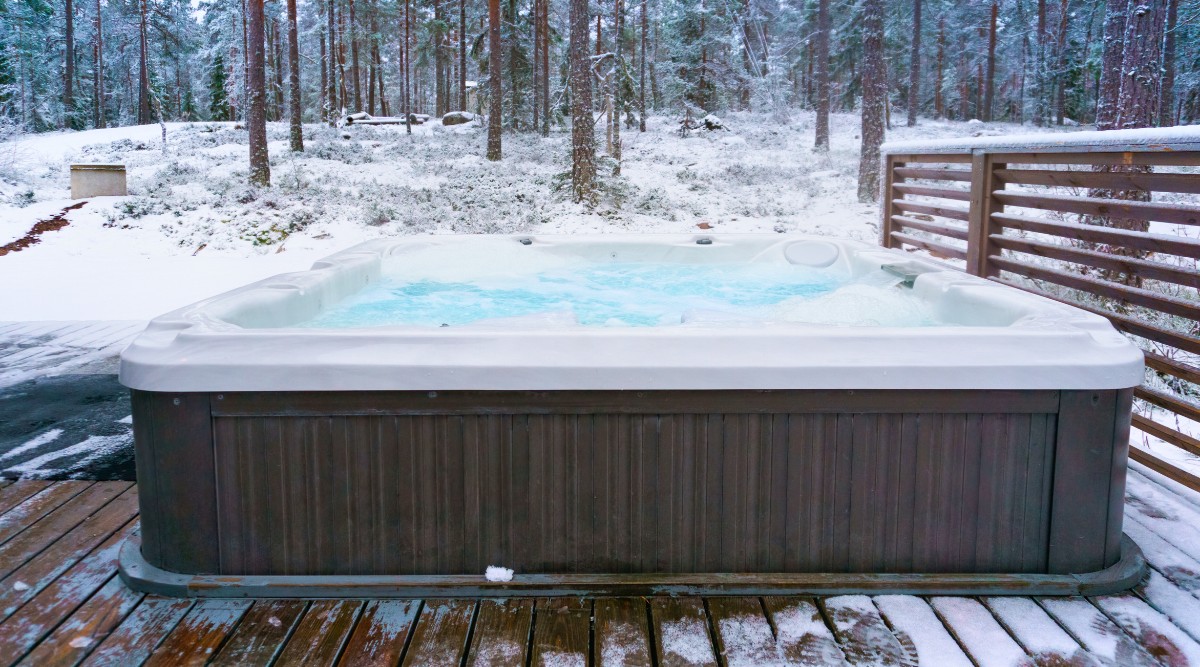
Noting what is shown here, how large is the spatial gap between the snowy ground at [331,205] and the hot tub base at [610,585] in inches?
161

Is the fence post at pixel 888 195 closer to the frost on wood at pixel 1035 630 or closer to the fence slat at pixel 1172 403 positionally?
the fence slat at pixel 1172 403

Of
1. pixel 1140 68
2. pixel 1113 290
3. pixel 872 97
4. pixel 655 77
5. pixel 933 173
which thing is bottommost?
pixel 1113 290

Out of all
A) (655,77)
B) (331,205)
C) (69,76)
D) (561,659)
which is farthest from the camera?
(655,77)

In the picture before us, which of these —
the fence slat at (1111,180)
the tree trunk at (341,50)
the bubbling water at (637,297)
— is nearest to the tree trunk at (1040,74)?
the tree trunk at (341,50)

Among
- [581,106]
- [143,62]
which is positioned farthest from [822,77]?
[143,62]

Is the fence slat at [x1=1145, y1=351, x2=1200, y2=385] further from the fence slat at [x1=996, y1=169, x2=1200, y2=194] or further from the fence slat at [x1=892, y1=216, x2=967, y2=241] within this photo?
the fence slat at [x1=892, y1=216, x2=967, y2=241]

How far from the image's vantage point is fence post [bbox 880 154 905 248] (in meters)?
4.12

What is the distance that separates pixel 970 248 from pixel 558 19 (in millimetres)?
14896

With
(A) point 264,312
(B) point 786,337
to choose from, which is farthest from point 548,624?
(A) point 264,312

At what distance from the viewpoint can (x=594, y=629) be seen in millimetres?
1487

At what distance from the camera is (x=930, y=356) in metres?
1.60

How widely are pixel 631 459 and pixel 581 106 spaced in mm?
6710

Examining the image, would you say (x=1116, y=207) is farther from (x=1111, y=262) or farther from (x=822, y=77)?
(x=822, y=77)

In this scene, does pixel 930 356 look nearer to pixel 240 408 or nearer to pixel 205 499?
pixel 240 408
